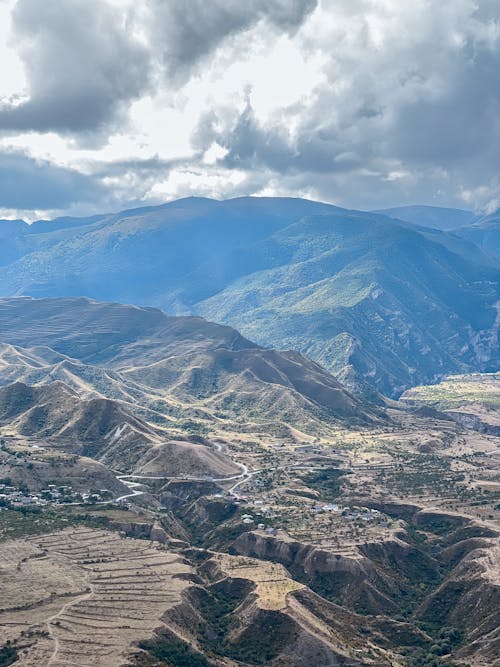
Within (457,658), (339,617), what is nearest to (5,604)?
(339,617)

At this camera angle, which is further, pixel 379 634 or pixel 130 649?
pixel 379 634

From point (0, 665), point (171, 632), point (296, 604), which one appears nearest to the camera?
point (0, 665)

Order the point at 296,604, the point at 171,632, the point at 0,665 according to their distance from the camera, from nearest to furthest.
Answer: the point at 0,665
the point at 171,632
the point at 296,604

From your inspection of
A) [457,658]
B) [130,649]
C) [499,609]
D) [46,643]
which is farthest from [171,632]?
[499,609]

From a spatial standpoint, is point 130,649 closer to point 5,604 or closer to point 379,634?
point 5,604

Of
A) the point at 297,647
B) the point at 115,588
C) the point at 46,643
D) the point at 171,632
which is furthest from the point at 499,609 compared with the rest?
the point at 46,643

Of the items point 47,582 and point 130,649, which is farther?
point 47,582

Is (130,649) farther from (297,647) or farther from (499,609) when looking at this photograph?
(499,609)

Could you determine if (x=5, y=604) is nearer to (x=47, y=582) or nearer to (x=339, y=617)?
(x=47, y=582)
